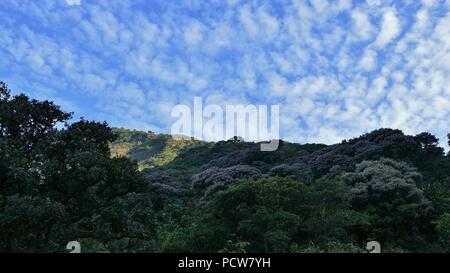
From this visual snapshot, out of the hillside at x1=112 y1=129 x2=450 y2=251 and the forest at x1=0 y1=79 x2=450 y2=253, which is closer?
the forest at x1=0 y1=79 x2=450 y2=253

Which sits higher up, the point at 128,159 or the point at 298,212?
the point at 128,159

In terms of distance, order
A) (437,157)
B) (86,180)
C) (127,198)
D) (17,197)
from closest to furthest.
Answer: (17,197), (86,180), (127,198), (437,157)

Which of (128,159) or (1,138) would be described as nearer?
(1,138)

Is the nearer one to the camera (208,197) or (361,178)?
(361,178)

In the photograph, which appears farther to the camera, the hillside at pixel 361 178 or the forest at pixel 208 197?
the hillside at pixel 361 178

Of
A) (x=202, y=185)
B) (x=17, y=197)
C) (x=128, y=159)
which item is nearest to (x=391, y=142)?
(x=202, y=185)

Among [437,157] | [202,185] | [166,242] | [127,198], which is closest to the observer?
[127,198]

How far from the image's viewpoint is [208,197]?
3244 cm

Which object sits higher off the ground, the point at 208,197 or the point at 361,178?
the point at 361,178

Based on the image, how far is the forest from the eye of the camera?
1456 centimetres

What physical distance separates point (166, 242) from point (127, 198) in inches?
262

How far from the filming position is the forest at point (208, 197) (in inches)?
573

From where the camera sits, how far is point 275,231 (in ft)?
68.1
